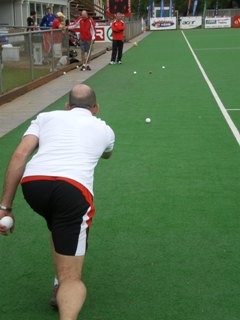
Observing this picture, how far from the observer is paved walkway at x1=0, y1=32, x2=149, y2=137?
374 inches

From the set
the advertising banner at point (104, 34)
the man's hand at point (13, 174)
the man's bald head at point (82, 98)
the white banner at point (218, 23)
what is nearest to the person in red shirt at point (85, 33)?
the advertising banner at point (104, 34)

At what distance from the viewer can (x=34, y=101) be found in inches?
Answer: 461

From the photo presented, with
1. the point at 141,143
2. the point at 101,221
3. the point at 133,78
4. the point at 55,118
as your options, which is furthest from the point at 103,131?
the point at 133,78

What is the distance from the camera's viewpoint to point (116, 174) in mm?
6270

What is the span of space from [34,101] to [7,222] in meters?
9.11

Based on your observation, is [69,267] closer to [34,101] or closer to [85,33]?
[34,101]

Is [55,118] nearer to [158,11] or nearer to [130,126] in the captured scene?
[130,126]

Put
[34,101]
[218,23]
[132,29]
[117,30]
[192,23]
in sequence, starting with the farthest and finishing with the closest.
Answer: [192,23] → [218,23] → [132,29] → [117,30] → [34,101]

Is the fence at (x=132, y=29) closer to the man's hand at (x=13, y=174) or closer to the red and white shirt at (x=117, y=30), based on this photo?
the red and white shirt at (x=117, y=30)

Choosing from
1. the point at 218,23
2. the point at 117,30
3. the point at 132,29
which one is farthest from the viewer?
the point at 218,23

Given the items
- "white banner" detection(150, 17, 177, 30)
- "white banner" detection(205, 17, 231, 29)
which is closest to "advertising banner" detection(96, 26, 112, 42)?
"white banner" detection(150, 17, 177, 30)

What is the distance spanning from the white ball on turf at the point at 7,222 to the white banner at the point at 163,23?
50.9 meters

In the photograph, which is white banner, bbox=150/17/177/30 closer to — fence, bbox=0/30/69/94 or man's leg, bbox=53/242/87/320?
fence, bbox=0/30/69/94

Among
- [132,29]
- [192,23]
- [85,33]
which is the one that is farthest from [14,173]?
[192,23]
